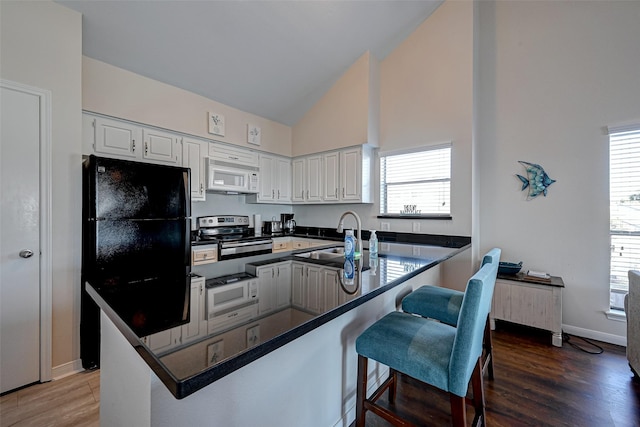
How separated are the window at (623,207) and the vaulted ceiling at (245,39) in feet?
8.21

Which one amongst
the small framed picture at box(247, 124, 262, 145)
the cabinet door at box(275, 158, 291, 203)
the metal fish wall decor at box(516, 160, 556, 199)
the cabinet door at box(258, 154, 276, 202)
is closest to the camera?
the metal fish wall decor at box(516, 160, 556, 199)

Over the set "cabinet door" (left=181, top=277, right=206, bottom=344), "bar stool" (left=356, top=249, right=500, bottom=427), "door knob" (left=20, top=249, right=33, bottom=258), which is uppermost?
"door knob" (left=20, top=249, right=33, bottom=258)

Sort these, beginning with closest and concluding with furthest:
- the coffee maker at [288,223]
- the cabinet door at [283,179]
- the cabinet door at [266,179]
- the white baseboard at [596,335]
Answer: the white baseboard at [596,335]
the cabinet door at [266,179]
the cabinet door at [283,179]
the coffee maker at [288,223]

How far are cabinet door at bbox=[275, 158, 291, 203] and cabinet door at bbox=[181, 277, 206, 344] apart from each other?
135 inches

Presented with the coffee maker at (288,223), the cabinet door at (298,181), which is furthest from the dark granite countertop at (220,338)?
the coffee maker at (288,223)

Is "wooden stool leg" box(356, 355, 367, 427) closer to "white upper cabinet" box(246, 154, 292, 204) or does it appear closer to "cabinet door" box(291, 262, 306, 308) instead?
"cabinet door" box(291, 262, 306, 308)

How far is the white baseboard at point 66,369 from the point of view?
212cm

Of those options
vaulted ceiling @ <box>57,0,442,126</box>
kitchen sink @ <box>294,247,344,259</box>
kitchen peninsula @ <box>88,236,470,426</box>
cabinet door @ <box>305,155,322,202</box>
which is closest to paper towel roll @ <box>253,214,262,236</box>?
cabinet door @ <box>305,155,322,202</box>

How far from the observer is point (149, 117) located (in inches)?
121

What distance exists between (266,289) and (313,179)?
340cm

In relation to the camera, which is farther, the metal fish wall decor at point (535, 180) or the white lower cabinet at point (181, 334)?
the metal fish wall decor at point (535, 180)

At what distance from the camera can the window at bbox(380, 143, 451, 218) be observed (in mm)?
3400

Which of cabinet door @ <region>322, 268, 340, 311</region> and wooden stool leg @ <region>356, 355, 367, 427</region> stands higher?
cabinet door @ <region>322, 268, 340, 311</region>

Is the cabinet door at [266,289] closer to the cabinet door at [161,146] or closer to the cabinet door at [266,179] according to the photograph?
the cabinet door at [161,146]
